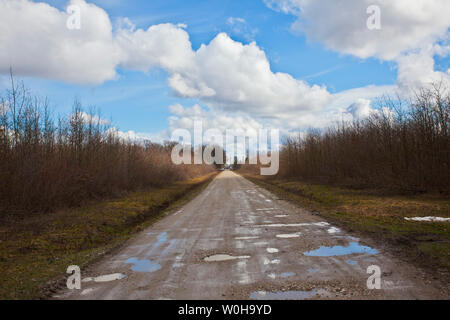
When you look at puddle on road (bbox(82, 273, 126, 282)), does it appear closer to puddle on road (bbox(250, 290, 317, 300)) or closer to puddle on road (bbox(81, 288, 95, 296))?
puddle on road (bbox(81, 288, 95, 296))

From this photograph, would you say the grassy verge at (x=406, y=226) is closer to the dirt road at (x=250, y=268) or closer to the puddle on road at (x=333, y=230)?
the puddle on road at (x=333, y=230)

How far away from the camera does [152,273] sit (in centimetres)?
593

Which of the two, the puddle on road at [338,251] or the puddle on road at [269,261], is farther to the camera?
the puddle on road at [338,251]

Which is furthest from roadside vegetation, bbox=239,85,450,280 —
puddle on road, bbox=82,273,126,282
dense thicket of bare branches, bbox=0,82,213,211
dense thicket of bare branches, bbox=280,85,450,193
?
dense thicket of bare branches, bbox=0,82,213,211

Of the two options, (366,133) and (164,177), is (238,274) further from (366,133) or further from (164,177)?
(164,177)

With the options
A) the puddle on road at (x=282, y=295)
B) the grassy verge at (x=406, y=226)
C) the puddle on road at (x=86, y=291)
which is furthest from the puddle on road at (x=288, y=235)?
the puddle on road at (x=86, y=291)

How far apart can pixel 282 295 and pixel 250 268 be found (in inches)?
56.1

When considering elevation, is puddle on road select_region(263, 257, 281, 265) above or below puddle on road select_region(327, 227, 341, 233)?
above

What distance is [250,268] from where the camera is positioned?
19.7 feet

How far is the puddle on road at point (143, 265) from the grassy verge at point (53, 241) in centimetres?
105

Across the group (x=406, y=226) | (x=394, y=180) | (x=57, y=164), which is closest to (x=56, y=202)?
(x=57, y=164)

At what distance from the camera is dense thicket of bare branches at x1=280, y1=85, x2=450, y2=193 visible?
54.4ft

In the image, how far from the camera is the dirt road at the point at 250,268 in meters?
4.77

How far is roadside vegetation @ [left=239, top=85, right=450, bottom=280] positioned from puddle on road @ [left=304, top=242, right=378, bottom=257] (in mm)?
631
